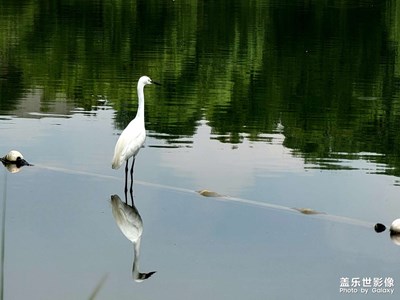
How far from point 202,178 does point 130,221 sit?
319 centimetres

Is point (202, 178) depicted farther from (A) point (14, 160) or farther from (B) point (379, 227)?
(B) point (379, 227)

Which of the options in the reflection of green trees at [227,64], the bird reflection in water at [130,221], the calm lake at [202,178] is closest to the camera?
the calm lake at [202,178]

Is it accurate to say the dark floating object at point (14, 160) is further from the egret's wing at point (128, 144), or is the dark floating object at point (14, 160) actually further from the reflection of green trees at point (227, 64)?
the reflection of green trees at point (227, 64)

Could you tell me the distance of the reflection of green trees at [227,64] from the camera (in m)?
26.0

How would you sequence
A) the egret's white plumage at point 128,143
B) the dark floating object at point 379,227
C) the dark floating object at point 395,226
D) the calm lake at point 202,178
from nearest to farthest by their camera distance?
the calm lake at point 202,178, the dark floating object at point 395,226, the dark floating object at point 379,227, the egret's white plumage at point 128,143

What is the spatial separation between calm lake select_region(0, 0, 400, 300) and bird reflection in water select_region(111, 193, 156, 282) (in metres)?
0.05

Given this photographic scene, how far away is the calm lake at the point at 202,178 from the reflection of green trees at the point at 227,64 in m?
0.13

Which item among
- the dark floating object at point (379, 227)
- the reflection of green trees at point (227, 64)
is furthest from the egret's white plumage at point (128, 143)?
the reflection of green trees at point (227, 64)

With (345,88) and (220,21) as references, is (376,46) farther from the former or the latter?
(345,88)

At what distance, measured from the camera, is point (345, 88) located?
34125mm

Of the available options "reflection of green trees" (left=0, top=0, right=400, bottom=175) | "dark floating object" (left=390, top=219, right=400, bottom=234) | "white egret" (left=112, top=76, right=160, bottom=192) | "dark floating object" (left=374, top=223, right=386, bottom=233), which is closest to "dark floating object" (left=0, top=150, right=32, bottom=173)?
"white egret" (left=112, top=76, right=160, bottom=192)

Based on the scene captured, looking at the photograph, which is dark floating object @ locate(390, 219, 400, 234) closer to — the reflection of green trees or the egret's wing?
the egret's wing

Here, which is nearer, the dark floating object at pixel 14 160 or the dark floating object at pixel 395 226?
the dark floating object at pixel 395 226

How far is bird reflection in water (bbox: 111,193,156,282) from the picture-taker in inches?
535
